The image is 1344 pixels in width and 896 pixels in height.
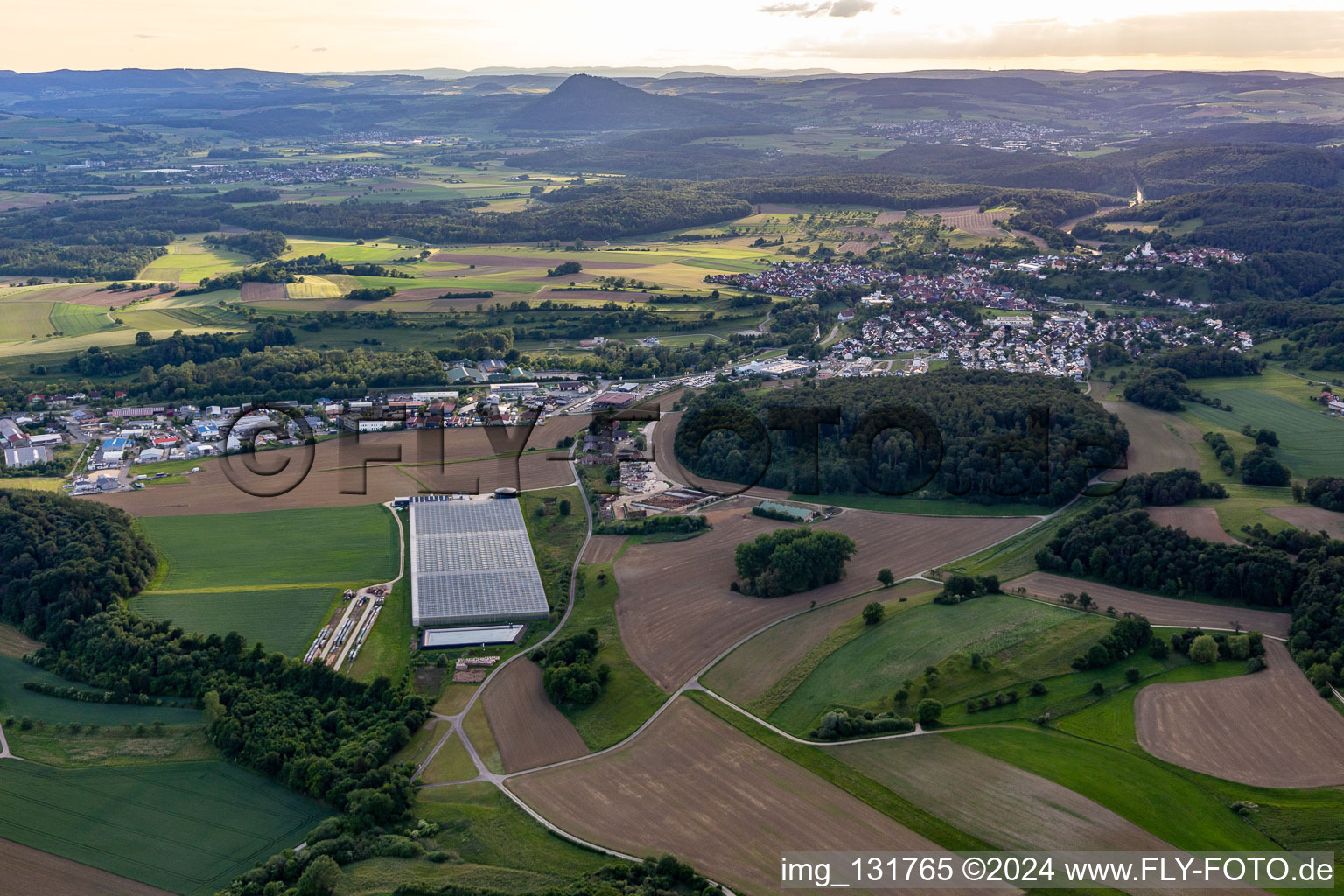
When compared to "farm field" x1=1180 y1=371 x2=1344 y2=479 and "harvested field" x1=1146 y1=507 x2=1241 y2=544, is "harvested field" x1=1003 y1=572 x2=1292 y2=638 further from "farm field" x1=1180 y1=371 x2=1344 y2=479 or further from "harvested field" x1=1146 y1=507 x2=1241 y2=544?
"farm field" x1=1180 y1=371 x2=1344 y2=479

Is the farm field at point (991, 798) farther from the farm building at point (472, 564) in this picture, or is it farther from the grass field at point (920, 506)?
the grass field at point (920, 506)

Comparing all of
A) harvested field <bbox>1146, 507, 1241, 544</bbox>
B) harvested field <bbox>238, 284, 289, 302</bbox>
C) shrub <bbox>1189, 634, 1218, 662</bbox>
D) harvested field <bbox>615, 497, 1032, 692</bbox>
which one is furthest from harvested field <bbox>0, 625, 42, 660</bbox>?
harvested field <bbox>238, 284, 289, 302</bbox>

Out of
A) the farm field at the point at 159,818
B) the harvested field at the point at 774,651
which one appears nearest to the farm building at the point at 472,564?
the harvested field at the point at 774,651

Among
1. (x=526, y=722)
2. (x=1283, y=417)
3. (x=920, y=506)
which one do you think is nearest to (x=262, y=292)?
(x=920, y=506)

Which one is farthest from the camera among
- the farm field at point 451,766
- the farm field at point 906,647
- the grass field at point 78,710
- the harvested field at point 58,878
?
the grass field at point 78,710

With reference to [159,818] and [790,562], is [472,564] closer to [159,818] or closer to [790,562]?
[790,562]

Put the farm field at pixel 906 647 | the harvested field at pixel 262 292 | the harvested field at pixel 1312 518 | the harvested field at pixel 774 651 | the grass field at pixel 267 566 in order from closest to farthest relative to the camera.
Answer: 1. the farm field at pixel 906 647
2. the harvested field at pixel 774 651
3. the grass field at pixel 267 566
4. the harvested field at pixel 1312 518
5. the harvested field at pixel 262 292
